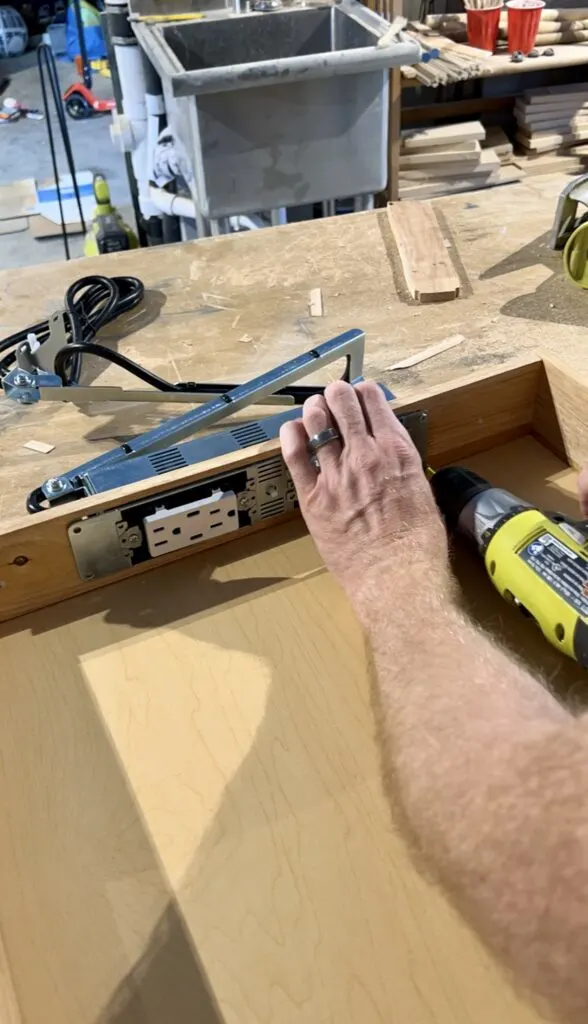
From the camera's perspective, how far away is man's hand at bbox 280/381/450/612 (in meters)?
0.69

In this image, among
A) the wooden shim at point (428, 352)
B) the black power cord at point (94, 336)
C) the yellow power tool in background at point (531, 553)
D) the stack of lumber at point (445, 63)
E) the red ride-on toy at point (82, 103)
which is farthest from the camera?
the red ride-on toy at point (82, 103)

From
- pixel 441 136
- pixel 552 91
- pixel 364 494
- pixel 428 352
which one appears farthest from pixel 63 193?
pixel 364 494

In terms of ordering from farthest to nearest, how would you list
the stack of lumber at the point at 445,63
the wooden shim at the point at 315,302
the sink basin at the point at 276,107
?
the stack of lumber at the point at 445,63 < the sink basin at the point at 276,107 < the wooden shim at the point at 315,302

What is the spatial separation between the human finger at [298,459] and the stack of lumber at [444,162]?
4.74 ft

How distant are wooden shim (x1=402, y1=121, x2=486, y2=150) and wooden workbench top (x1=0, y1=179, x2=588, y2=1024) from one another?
140 centimetres

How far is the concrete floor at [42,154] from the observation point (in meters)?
2.81

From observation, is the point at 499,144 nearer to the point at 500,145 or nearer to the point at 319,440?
the point at 500,145

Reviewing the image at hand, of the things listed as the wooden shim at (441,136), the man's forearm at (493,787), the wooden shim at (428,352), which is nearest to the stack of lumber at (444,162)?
the wooden shim at (441,136)

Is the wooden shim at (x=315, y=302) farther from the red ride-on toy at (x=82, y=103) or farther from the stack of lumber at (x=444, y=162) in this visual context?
the red ride-on toy at (x=82, y=103)

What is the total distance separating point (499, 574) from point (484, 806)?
0.24m

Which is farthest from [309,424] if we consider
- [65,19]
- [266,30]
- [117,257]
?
[65,19]

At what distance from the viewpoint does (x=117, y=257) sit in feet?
4.25

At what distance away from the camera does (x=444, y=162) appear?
1985mm

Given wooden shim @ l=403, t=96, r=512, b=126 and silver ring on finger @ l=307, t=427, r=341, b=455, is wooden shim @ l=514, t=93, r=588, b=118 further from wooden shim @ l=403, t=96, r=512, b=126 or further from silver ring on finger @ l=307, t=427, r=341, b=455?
silver ring on finger @ l=307, t=427, r=341, b=455
